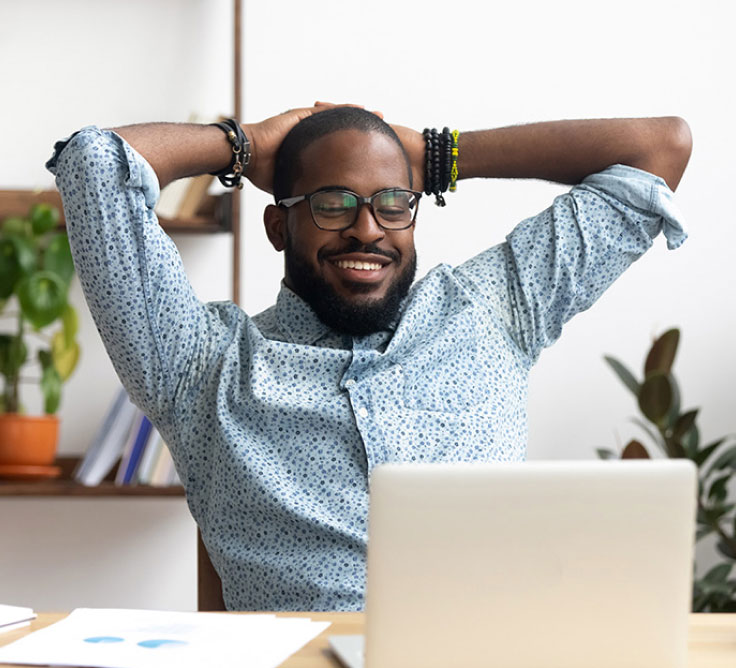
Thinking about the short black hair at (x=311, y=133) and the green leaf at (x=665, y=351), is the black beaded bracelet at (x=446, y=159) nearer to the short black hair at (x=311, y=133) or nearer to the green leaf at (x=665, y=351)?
the short black hair at (x=311, y=133)

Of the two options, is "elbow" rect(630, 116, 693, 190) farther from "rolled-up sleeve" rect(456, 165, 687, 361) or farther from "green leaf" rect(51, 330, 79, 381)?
"green leaf" rect(51, 330, 79, 381)

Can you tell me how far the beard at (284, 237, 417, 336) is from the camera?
1.56m

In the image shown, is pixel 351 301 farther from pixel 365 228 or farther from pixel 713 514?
pixel 713 514

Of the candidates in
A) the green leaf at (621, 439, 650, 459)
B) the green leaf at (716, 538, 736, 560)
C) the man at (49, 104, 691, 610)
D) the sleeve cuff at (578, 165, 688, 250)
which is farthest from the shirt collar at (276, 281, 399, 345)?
the green leaf at (716, 538, 736, 560)

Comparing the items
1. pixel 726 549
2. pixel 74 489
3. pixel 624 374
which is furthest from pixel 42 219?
pixel 726 549

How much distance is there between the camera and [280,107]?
2656 mm

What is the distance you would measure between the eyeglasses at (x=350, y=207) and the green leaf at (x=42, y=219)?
A: 1.05 m

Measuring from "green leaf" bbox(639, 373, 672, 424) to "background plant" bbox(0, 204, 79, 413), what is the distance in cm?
128

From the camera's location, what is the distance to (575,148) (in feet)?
5.65

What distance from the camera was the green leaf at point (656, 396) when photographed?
2373 millimetres

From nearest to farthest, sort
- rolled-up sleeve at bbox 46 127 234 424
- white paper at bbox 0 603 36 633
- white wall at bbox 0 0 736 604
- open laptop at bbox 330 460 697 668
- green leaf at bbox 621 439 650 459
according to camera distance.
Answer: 1. open laptop at bbox 330 460 697 668
2. white paper at bbox 0 603 36 633
3. rolled-up sleeve at bbox 46 127 234 424
4. green leaf at bbox 621 439 650 459
5. white wall at bbox 0 0 736 604

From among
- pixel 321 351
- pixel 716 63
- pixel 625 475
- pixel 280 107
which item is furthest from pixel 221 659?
pixel 716 63

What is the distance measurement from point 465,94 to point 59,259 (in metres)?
1.07

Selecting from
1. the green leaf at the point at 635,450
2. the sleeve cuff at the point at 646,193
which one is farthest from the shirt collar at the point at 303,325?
the green leaf at the point at 635,450
